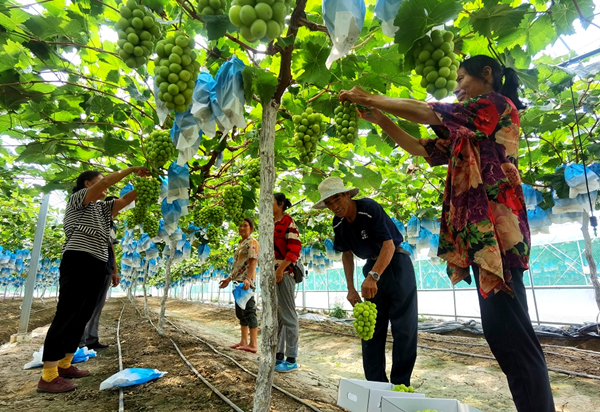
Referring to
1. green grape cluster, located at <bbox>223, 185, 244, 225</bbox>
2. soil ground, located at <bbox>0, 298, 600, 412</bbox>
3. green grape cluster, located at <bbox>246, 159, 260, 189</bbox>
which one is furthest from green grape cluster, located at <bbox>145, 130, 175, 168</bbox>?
soil ground, located at <bbox>0, 298, 600, 412</bbox>

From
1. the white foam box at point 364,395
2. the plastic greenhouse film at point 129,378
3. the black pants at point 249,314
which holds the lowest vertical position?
the plastic greenhouse film at point 129,378

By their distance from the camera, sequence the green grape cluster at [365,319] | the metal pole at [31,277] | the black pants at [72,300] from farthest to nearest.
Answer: the metal pole at [31,277] < the black pants at [72,300] < the green grape cluster at [365,319]

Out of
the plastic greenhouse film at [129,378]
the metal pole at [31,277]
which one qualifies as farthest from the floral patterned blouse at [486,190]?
the metal pole at [31,277]

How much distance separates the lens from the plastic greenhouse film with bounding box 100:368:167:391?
129 inches

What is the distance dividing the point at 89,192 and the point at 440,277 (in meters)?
13.3

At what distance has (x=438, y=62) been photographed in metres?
1.64

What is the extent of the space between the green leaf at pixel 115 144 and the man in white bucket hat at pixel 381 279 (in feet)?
6.16

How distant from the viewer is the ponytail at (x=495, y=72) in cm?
193

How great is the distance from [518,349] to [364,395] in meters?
1.06

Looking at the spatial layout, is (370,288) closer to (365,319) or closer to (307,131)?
(365,319)

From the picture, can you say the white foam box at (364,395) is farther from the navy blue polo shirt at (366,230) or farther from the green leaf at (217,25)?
the green leaf at (217,25)

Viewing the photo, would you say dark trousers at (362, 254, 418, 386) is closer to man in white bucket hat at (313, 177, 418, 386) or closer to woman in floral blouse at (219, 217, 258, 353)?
man in white bucket hat at (313, 177, 418, 386)

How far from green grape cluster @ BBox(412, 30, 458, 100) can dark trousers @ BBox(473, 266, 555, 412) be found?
3.18ft

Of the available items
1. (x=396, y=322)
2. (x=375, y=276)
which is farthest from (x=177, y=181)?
(x=396, y=322)
